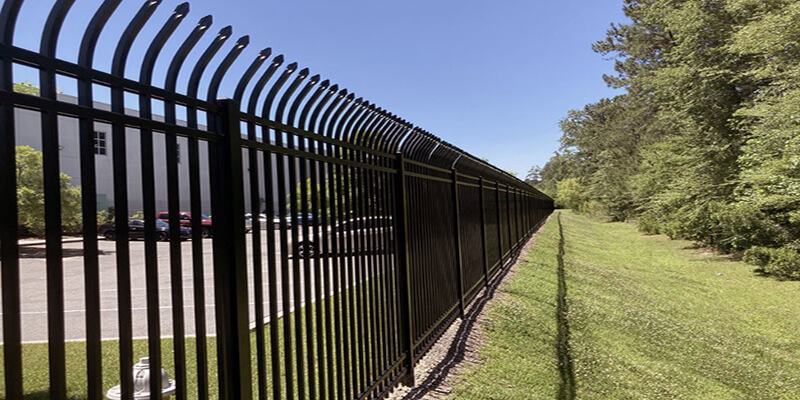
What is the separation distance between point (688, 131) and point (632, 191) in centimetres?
1449

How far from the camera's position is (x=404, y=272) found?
3.76 metres

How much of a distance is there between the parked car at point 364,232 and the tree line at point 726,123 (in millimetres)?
11509

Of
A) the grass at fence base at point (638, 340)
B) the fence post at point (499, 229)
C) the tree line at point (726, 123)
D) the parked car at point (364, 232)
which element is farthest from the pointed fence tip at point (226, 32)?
the tree line at point (726, 123)

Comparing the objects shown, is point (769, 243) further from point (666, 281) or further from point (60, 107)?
point (60, 107)

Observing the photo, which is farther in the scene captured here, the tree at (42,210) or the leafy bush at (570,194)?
the leafy bush at (570,194)

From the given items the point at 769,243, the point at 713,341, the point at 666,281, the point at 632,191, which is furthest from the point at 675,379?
the point at 632,191

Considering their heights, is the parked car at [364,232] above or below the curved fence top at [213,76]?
below

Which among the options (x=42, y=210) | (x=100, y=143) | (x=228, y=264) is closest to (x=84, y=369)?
(x=42, y=210)

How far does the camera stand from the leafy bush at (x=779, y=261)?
1270cm

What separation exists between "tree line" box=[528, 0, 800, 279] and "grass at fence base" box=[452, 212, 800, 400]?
11.2 feet

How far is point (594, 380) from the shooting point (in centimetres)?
435

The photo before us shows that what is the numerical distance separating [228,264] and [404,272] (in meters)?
2.08

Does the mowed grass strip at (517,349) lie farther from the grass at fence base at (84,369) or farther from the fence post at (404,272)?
the grass at fence base at (84,369)

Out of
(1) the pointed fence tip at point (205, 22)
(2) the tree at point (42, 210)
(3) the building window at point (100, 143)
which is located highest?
(1) the pointed fence tip at point (205, 22)
